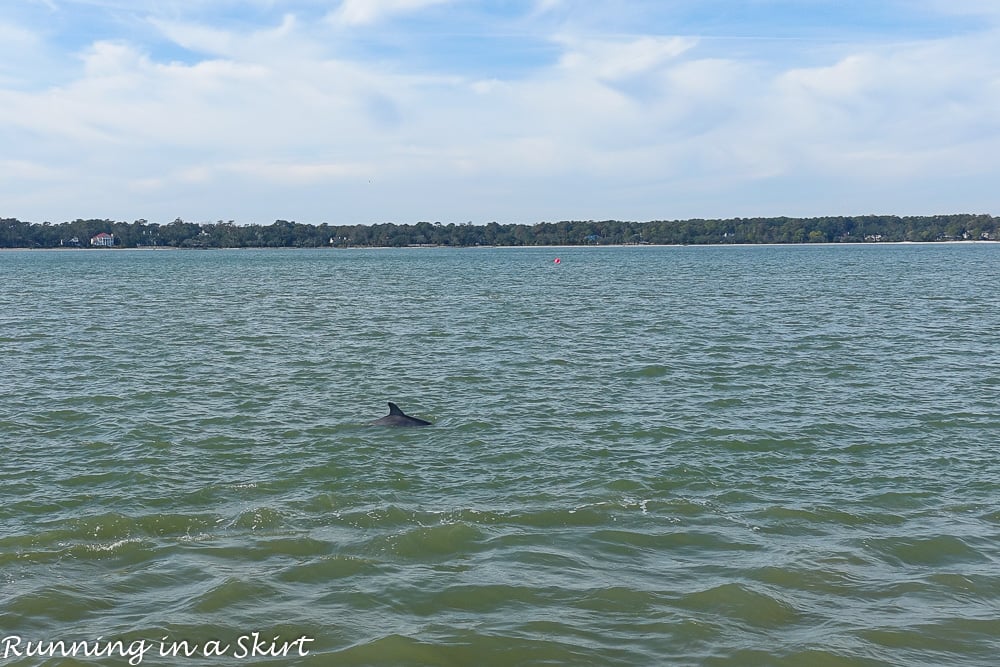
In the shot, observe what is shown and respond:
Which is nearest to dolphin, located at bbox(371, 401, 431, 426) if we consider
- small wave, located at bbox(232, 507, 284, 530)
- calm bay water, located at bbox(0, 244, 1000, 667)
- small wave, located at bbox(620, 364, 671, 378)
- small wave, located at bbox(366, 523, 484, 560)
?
calm bay water, located at bbox(0, 244, 1000, 667)

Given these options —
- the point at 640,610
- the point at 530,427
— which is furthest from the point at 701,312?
the point at 640,610

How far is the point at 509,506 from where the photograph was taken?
15344 mm

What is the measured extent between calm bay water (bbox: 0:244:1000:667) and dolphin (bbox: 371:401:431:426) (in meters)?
0.43

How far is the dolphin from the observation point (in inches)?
821

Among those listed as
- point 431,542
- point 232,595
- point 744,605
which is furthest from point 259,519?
point 744,605

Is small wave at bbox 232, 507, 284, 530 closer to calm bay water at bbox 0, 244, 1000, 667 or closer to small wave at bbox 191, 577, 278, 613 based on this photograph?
calm bay water at bbox 0, 244, 1000, 667

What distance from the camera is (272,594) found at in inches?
463

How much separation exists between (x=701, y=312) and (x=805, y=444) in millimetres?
31009

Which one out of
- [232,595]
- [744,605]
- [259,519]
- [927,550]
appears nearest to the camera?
[744,605]

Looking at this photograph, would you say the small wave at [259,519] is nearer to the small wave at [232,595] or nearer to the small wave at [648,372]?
the small wave at [232,595]

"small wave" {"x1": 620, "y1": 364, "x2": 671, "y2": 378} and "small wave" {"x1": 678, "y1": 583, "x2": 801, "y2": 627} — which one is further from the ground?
"small wave" {"x1": 620, "y1": 364, "x2": 671, "y2": 378}

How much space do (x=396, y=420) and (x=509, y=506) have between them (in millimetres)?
6280

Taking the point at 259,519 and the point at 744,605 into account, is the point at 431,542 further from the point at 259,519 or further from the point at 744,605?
the point at 744,605

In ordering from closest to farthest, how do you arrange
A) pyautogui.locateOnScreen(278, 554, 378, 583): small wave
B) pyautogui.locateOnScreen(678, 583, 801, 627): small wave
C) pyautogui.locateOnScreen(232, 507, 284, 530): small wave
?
pyautogui.locateOnScreen(678, 583, 801, 627): small wave, pyautogui.locateOnScreen(278, 554, 378, 583): small wave, pyautogui.locateOnScreen(232, 507, 284, 530): small wave
